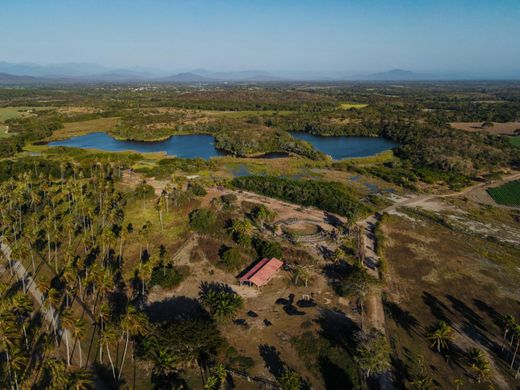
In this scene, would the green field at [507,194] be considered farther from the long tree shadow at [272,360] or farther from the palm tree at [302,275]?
the long tree shadow at [272,360]

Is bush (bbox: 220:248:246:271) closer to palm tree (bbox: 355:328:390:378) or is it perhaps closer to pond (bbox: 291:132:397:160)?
palm tree (bbox: 355:328:390:378)

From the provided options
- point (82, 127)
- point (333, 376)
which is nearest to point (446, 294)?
point (333, 376)

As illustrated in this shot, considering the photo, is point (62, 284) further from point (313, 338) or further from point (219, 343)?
point (313, 338)

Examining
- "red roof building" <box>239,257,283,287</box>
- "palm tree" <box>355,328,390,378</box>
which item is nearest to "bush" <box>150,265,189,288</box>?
"red roof building" <box>239,257,283,287</box>

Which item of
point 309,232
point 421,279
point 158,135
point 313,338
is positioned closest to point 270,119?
point 158,135

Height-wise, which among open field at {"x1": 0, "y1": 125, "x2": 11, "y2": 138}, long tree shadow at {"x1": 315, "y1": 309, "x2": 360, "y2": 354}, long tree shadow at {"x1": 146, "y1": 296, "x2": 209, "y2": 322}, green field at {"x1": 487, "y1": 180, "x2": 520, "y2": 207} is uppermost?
open field at {"x1": 0, "y1": 125, "x2": 11, "y2": 138}

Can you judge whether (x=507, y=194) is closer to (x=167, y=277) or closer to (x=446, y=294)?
(x=446, y=294)

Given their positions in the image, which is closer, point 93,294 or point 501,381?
point 501,381
